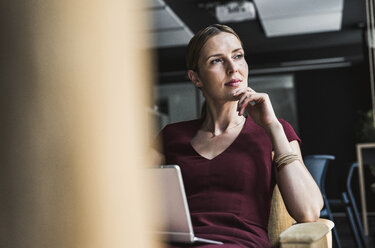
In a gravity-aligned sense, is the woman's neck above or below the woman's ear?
below

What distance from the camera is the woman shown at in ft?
4.58

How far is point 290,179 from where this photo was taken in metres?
1.39

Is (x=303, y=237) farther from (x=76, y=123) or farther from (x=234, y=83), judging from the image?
(x=76, y=123)

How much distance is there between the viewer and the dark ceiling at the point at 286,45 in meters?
7.10

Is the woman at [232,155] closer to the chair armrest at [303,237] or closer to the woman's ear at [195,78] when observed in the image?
the woman's ear at [195,78]

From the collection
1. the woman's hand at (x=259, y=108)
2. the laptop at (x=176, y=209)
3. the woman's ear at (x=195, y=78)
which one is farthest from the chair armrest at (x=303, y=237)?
the woman's ear at (x=195, y=78)

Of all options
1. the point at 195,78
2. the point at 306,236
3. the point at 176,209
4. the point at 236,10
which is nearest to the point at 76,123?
the point at 176,209

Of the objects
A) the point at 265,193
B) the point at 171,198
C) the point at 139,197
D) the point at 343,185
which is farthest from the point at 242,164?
the point at 343,185

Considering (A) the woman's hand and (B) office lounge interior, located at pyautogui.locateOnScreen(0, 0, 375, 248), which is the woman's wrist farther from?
(B) office lounge interior, located at pyautogui.locateOnScreen(0, 0, 375, 248)

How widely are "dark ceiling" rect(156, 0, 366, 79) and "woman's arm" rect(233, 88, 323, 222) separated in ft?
17.8

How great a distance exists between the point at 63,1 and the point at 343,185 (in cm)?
454

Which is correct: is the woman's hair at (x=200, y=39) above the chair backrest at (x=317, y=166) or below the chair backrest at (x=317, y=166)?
above

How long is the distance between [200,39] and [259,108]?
332 millimetres

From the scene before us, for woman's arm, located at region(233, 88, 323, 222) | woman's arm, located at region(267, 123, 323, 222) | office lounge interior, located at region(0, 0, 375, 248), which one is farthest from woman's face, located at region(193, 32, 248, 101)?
office lounge interior, located at region(0, 0, 375, 248)
